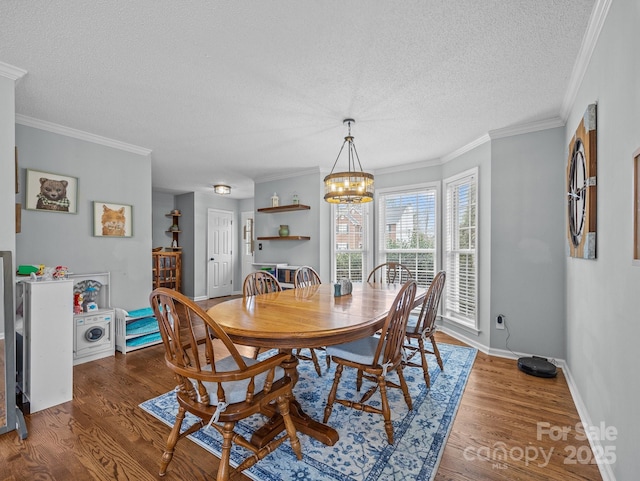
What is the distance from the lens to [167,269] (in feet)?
21.2

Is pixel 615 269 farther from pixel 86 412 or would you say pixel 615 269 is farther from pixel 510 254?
pixel 86 412

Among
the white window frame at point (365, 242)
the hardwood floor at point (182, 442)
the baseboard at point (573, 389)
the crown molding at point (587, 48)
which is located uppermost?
the crown molding at point (587, 48)

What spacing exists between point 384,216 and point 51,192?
4.16 m

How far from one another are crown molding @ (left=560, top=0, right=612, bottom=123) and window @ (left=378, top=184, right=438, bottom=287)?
1.95m

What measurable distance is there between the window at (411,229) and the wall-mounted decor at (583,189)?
1.89 meters

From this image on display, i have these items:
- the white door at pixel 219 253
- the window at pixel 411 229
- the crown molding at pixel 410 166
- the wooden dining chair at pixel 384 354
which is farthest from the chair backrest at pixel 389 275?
the white door at pixel 219 253

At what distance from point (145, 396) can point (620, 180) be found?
340 cm

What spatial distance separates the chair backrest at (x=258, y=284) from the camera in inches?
114

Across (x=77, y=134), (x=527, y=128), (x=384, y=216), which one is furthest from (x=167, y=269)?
(x=527, y=128)

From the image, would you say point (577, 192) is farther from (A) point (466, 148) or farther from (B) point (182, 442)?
(B) point (182, 442)

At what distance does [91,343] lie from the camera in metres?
3.21

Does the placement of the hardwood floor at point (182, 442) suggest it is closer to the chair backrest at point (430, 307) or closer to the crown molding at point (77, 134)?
the chair backrest at point (430, 307)

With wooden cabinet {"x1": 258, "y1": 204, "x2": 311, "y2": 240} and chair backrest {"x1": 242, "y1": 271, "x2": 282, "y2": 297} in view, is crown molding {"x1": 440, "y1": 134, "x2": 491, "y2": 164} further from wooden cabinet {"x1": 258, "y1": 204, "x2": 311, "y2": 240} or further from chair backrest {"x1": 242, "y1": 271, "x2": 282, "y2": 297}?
chair backrest {"x1": 242, "y1": 271, "x2": 282, "y2": 297}

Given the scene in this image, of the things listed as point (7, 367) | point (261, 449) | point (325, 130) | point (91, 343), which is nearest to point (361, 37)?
point (325, 130)
